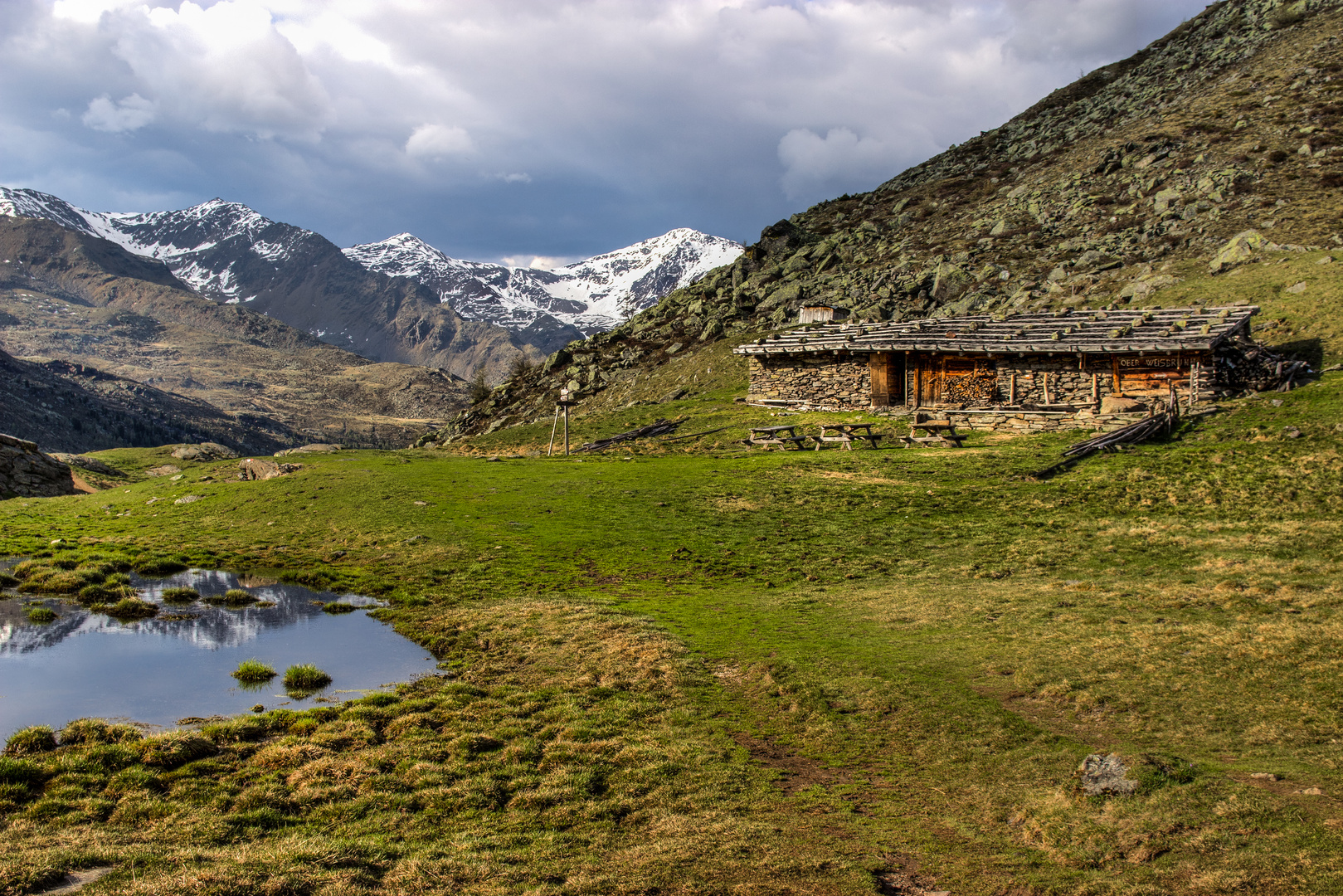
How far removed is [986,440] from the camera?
37375mm

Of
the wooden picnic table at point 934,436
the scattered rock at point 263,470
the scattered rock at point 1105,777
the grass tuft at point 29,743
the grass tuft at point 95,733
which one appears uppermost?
the wooden picnic table at point 934,436

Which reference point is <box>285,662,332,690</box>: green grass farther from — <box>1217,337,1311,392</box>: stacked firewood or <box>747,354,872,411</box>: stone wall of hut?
<box>1217,337,1311,392</box>: stacked firewood

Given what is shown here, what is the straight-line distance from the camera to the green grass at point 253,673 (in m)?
14.7

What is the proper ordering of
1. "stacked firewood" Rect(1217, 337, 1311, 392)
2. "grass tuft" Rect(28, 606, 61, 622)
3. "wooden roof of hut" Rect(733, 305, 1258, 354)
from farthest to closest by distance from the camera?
"wooden roof of hut" Rect(733, 305, 1258, 354) → "stacked firewood" Rect(1217, 337, 1311, 392) → "grass tuft" Rect(28, 606, 61, 622)

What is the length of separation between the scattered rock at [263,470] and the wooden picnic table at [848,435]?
26813mm

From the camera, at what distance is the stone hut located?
124 feet

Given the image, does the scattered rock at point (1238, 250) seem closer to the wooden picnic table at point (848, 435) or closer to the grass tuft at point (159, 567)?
the wooden picnic table at point (848, 435)

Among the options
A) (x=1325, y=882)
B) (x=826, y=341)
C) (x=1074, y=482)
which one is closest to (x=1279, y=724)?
(x=1325, y=882)

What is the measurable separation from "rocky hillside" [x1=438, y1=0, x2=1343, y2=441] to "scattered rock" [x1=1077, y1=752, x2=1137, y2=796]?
5381cm

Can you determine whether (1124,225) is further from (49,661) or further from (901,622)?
(49,661)

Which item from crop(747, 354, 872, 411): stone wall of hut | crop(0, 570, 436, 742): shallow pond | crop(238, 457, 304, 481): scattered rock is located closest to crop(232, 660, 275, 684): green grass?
crop(0, 570, 436, 742): shallow pond

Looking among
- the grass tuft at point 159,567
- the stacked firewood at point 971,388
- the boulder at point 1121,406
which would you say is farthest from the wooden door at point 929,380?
the grass tuft at point 159,567

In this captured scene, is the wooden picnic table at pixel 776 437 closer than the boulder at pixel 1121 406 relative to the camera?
No

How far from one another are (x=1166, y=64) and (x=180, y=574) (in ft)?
382
